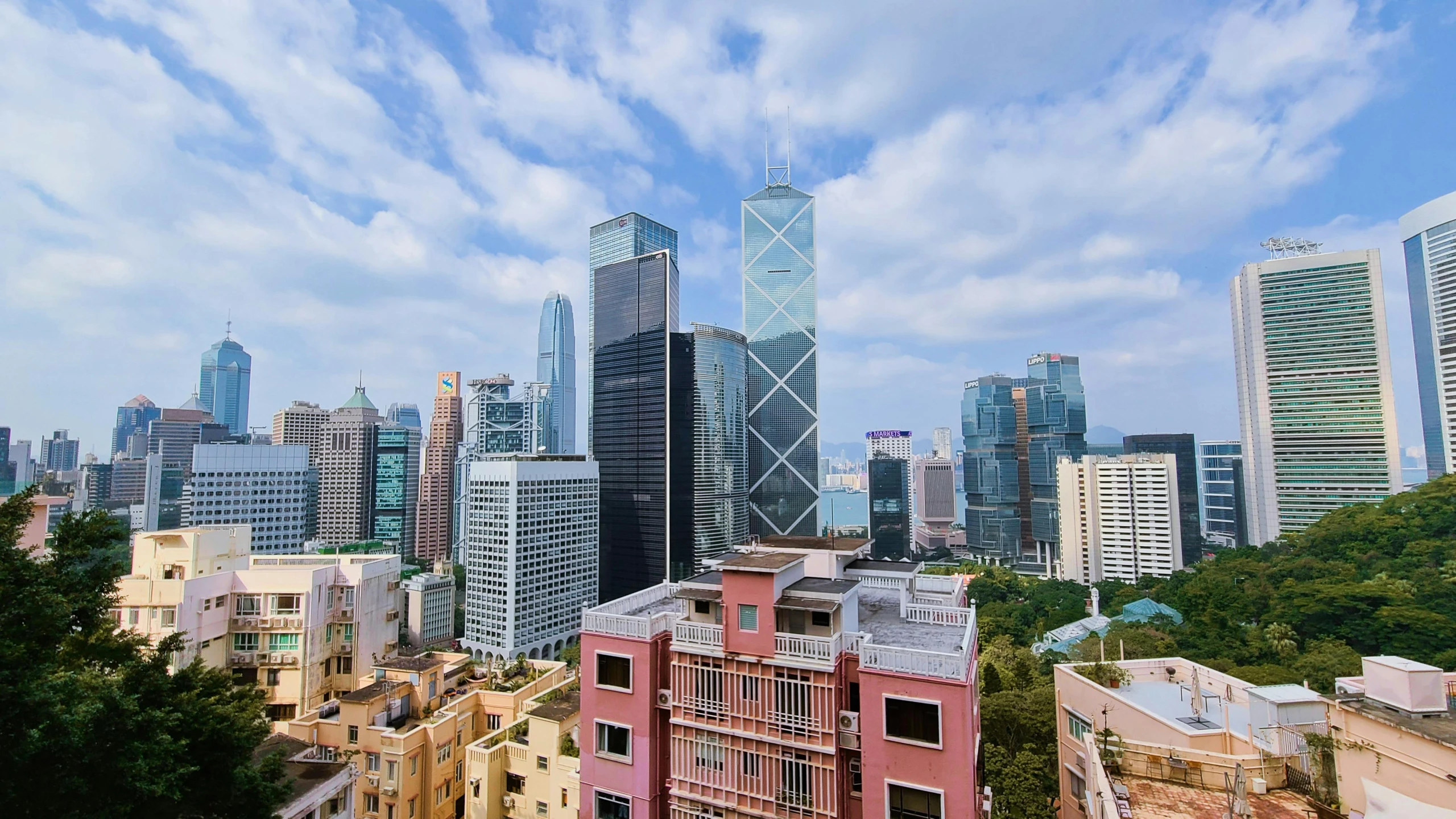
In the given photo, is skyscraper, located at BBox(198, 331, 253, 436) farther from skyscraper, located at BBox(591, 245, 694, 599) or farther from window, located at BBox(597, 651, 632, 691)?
window, located at BBox(597, 651, 632, 691)

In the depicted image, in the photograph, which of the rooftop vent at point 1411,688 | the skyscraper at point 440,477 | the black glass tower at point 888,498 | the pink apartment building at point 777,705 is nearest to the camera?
the rooftop vent at point 1411,688

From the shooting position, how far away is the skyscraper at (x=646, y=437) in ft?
275

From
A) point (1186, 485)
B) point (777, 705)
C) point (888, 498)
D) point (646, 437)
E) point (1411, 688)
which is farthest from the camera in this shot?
point (888, 498)

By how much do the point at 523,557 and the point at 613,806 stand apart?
60965mm

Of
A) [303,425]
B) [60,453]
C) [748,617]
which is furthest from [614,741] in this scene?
[60,453]

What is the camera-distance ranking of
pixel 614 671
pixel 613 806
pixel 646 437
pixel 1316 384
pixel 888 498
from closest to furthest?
pixel 613 806, pixel 614 671, pixel 1316 384, pixel 646 437, pixel 888 498

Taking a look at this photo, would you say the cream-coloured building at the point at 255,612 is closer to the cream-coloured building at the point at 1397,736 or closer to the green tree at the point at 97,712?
Result: the green tree at the point at 97,712

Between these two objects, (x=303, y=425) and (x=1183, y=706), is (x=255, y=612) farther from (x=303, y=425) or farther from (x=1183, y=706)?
(x=303, y=425)

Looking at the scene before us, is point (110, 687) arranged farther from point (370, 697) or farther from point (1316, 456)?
point (1316, 456)

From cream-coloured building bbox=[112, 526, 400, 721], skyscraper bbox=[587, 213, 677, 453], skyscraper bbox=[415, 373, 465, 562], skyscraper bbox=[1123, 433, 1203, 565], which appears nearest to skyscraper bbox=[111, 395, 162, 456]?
skyscraper bbox=[415, 373, 465, 562]

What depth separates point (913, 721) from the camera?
8.63 metres

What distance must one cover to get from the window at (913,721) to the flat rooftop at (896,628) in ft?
2.50

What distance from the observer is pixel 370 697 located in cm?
1535

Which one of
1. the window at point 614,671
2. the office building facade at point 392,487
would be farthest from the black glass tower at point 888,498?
the window at point 614,671
